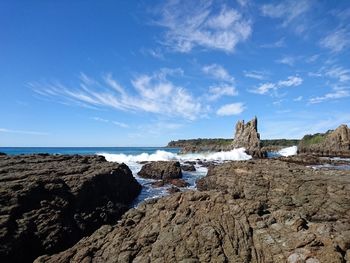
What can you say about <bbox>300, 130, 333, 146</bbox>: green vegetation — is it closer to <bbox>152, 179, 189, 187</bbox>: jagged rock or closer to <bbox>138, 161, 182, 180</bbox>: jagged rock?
<bbox>138, 161, 182, 180</bbox>: jagged rock

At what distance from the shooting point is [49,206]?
1767 centimetres

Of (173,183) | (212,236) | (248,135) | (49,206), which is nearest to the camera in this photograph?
(212,236)

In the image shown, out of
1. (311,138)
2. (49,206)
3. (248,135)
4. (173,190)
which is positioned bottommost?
(173,190)

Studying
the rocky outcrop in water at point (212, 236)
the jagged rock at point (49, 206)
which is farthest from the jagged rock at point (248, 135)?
the rocky outcrop in water at point (212, 236)

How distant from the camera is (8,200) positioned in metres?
16.4

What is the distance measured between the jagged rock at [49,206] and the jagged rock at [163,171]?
525 inches

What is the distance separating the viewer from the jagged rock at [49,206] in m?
15.1

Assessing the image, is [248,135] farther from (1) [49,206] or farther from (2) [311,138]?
(1) [49,206]

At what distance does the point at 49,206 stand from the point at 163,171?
23.0 meters

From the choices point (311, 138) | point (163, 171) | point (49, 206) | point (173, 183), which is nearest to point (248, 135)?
point (311, 138)

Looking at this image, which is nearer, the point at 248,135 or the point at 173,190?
the point at 173,190

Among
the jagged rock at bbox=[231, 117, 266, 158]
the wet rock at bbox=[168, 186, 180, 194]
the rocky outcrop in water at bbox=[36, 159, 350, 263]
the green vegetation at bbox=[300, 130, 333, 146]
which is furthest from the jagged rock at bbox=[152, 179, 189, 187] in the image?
the green vegetation at bbox=[300, 130, 333, 146]

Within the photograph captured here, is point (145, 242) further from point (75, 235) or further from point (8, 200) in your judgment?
point (8, 200)

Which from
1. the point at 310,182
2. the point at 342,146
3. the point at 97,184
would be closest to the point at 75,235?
the point at 97,184
